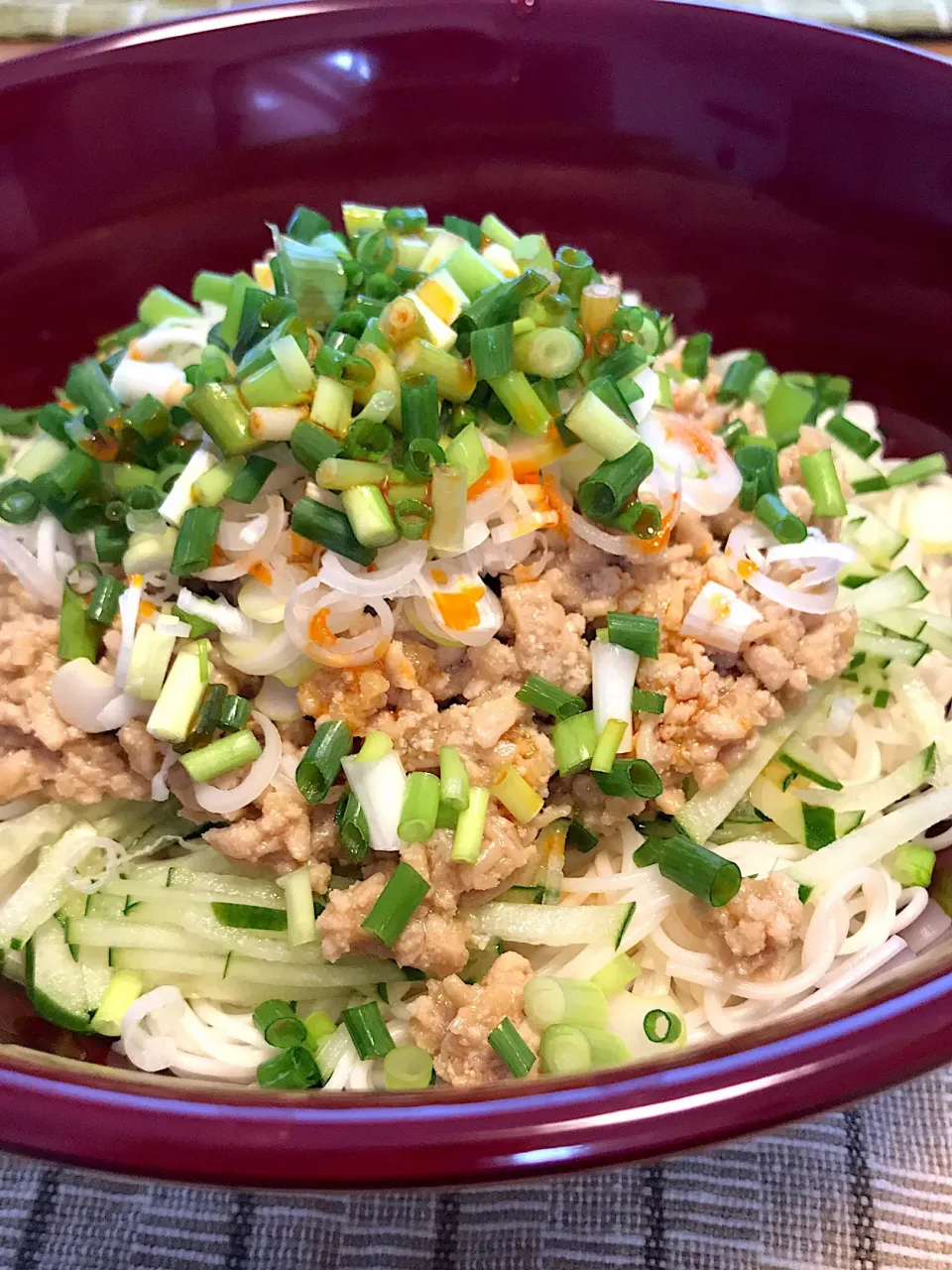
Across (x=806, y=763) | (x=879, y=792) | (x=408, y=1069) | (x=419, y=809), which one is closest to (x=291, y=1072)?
(x=408, y=1069)

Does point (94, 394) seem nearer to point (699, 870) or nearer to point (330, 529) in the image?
point (330, 529)

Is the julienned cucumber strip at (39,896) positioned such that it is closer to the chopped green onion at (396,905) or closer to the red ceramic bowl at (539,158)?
the chopped green onion at (396,905)

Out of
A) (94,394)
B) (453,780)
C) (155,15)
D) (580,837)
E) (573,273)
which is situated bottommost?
(580,837)

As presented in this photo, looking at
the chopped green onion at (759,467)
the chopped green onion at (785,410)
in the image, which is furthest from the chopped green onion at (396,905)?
the chopped green onion at (785,410)

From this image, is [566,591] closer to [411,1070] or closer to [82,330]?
[411,1070]

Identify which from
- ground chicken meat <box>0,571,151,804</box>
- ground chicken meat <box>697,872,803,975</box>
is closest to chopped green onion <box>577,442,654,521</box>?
ground chicken meat <box>697,872,803,975</box>

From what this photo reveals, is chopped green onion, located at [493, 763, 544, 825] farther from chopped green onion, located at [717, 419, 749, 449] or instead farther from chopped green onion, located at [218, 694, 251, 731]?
chopped green onion, located at [717, 419, 749, 449]

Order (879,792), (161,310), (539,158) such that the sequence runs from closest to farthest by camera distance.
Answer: (879,792)
(161,310)
(539,158)

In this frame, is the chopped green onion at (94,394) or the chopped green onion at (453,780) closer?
the chopped green onion at (453,780)
